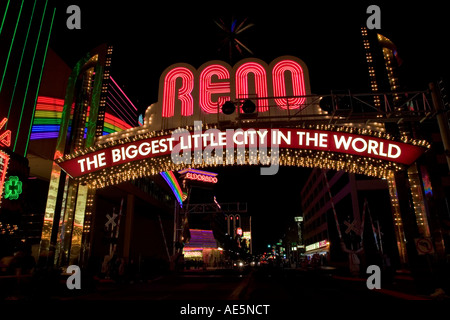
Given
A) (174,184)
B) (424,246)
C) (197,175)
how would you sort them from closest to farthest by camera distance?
(424,246), (197,175), (174,184)

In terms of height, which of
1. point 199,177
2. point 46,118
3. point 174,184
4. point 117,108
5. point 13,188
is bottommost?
point 13,188

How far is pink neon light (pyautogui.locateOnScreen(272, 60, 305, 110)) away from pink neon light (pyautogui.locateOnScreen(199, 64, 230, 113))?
1820mm

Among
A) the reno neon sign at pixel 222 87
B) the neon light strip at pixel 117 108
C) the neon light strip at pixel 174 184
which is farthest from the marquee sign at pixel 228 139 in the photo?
the neon light strip at pixel 174 184

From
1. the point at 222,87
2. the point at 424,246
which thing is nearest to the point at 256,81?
the point at 222,87

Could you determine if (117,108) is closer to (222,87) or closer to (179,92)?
(179,92)

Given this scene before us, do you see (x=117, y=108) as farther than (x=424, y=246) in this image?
Yes

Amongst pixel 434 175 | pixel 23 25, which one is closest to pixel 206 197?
pixel 23 25

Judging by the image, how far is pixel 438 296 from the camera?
7.11 meters

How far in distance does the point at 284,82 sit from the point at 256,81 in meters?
1.04

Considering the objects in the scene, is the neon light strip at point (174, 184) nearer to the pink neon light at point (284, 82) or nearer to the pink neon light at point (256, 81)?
the pink neon light at point (256, 81)

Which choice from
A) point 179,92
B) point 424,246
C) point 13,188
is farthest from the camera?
point 13,188

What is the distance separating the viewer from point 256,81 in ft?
36.6

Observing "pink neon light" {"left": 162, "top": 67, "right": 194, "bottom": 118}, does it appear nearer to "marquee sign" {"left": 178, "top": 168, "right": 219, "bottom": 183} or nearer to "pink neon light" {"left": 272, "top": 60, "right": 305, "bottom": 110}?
"pink neon light" {"left": 272, "top": 60, "right": 305, "bottom": 110}
